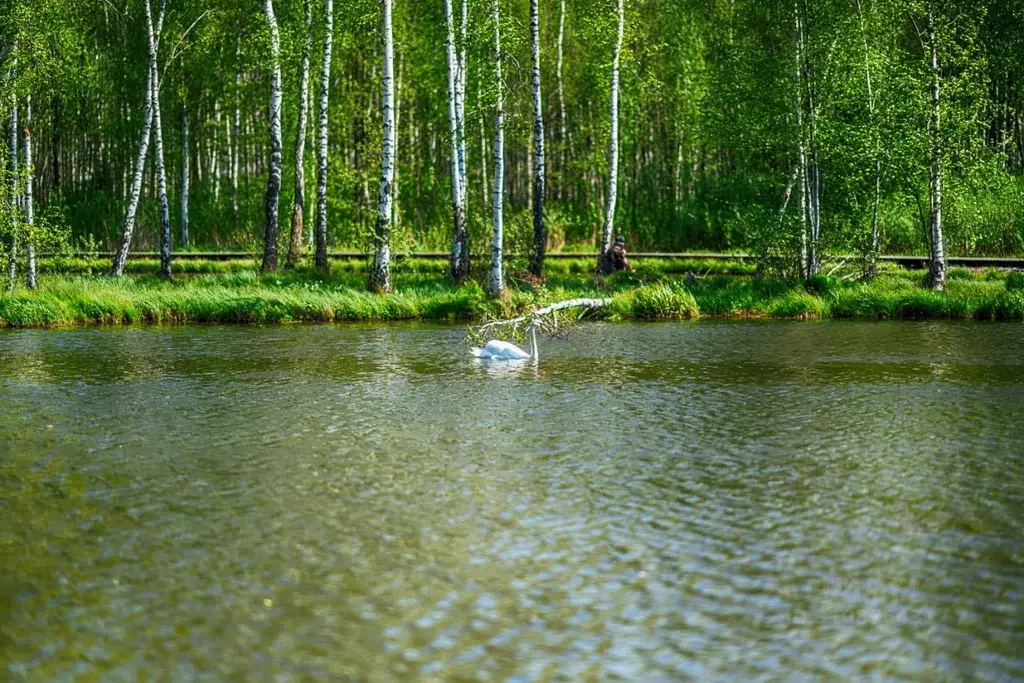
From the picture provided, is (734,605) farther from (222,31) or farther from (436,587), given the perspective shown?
(222,31)

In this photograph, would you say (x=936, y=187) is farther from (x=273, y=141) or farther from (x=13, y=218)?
(x=13, y=218)

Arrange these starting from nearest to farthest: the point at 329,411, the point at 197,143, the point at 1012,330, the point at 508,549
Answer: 1. the point at 508,549
2. the point at 329,411
3. the point at 1012,330
4. the point at 197,143

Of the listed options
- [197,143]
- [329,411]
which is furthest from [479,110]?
[197,143]

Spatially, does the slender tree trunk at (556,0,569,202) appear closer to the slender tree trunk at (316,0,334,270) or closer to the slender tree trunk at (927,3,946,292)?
the slender tree trunk at (316,0,334,270)

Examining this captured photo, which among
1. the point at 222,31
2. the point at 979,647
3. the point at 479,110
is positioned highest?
the point at 222,31

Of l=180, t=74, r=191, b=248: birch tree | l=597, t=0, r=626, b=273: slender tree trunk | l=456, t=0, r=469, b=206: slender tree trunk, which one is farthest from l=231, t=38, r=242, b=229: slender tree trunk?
l=597, t=0, r=626, b=273: slender tree trunk

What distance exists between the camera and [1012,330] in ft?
80.3

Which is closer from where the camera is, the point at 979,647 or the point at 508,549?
the point at 979,647

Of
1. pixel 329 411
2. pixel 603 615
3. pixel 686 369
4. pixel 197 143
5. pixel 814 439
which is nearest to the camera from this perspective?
pixel 603 615

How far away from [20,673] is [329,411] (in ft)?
28.1

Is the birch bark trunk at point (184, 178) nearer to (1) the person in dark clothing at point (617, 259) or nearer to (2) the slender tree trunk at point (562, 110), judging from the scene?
(2) the slender tree trunk at point (562, 110)

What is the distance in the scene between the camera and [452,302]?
27531 millimetres

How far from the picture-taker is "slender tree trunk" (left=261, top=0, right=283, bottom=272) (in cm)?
3228

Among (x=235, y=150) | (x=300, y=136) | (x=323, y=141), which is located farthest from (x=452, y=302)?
(x=235, y=150)
